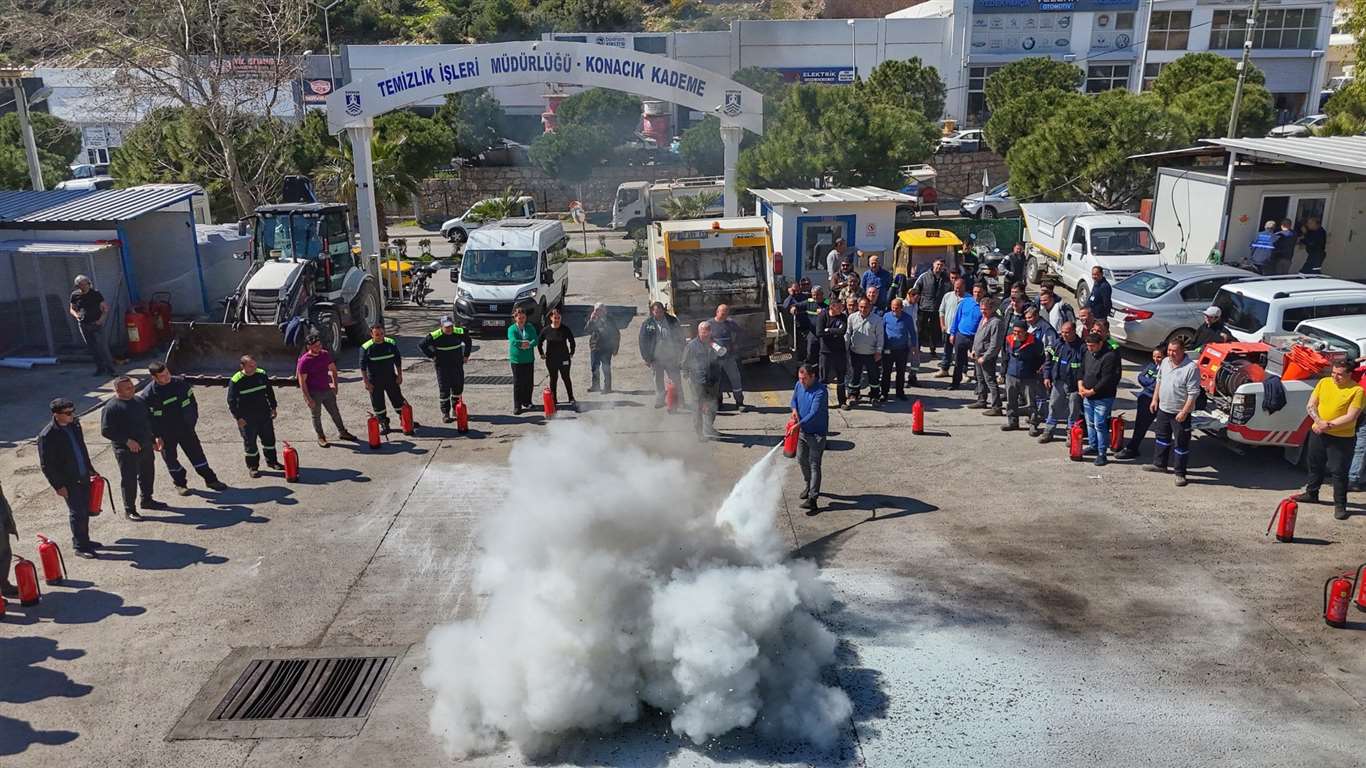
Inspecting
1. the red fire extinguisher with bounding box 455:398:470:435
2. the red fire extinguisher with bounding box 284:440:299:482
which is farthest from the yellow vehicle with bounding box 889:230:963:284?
the red fire extinguisher with bounding box 284:440:299:482

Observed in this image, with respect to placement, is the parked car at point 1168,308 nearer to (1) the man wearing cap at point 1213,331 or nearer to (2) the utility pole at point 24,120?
(1) the man wearing cap at point 1213,331

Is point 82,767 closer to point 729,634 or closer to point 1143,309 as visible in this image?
point 729,634

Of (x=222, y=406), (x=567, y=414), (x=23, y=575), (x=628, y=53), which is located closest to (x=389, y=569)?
(x=23, y=575)

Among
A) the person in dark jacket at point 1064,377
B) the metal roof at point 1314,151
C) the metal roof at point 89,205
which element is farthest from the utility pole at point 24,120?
the metal roof at point 1314,151

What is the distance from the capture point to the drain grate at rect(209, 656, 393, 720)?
23.9ft

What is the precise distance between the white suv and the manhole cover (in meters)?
12.4

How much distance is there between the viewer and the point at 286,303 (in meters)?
16.8

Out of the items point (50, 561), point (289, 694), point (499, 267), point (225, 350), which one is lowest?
point (289, 694)

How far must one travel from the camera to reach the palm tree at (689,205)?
32.1m

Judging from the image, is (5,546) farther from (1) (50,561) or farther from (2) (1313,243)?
(2) (1313,243)

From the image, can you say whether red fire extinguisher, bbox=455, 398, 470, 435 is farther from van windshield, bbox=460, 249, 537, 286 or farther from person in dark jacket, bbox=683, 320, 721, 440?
van windshield, bbox=460, 249, 537, 286

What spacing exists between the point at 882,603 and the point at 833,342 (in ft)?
19.5

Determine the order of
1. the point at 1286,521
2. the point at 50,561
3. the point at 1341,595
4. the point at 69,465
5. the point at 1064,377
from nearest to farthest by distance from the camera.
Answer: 1. the point at 1341,595
2. the point at 50,561
3. the point at 69,465
4. the point at 1286,521
5. the point at 1064,377

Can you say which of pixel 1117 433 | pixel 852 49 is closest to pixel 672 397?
pixel 1117 433
